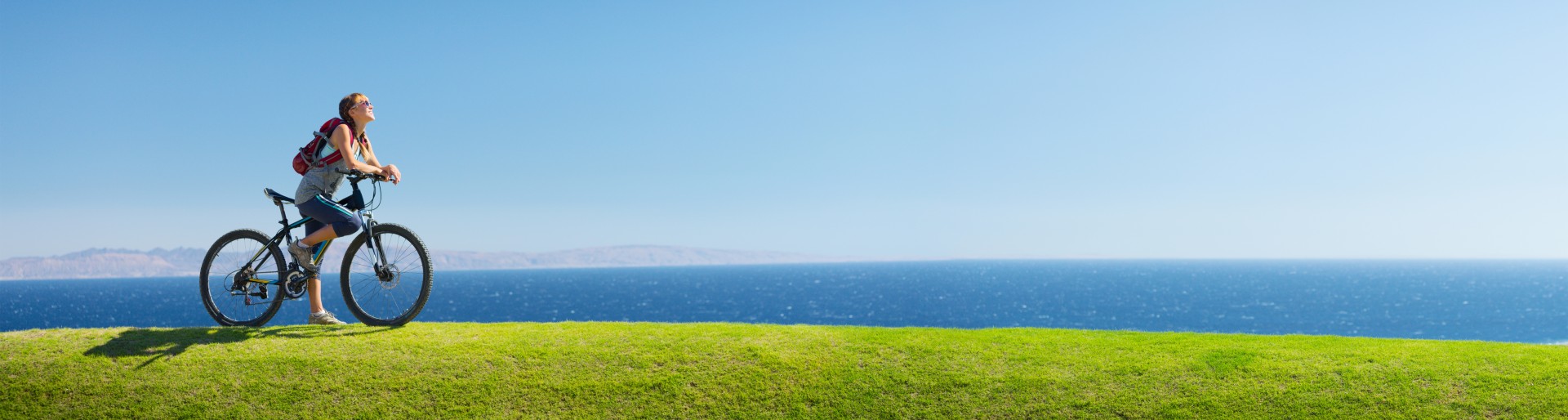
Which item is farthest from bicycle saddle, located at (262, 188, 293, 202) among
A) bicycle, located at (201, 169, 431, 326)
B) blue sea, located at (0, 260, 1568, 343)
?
blue sea, located at (0, 260, 1568, 343)

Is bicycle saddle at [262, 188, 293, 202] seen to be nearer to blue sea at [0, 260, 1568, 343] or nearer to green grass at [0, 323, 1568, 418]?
green grass at [0, 323, 1568, 418]

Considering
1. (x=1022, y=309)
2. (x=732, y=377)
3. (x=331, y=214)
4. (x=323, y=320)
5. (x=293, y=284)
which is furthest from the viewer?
(x=1022, y=309)

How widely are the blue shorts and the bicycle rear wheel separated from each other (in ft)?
3.67

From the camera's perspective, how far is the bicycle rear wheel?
33.8 ft

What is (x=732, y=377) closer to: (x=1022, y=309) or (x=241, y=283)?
(x=241, y=283)

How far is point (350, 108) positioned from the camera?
9422 mm

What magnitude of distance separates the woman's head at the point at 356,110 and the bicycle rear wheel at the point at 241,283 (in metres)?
2.16

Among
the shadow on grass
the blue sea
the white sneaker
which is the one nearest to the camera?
the shadow on grass

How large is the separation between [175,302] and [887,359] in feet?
545

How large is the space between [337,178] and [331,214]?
0.44 meters

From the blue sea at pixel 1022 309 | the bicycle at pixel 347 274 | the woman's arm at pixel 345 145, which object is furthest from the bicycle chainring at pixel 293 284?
the blue sea at pixel 1022 309

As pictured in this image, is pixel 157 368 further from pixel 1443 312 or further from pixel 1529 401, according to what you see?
pixel 1443 312

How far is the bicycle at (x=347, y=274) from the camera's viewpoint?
9.80m

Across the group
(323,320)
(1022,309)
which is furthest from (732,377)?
(1022,309)
